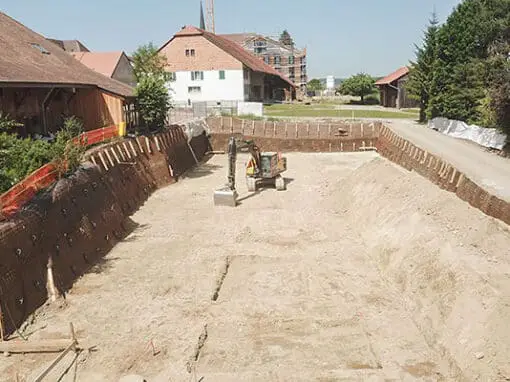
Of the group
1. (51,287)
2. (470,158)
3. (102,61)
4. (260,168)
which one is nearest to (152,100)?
(260,168)

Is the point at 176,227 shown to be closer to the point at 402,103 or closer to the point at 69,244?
the point at 69,244

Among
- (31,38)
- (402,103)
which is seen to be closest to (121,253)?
(31,38)

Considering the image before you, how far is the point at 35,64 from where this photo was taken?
86.9 ft

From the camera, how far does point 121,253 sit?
18625 millimetres

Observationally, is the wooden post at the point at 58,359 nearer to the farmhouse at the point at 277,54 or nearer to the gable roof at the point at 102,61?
the gable roof at the point at 102,61

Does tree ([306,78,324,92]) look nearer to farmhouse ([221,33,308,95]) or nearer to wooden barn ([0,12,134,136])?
farmhouse ([221,33,308,95])

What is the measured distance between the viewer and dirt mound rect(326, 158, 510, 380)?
35.6ft

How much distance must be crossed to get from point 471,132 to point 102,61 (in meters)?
48.2

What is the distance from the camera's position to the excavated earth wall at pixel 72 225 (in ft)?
43.3

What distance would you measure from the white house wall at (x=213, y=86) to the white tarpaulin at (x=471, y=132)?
89.0 ft

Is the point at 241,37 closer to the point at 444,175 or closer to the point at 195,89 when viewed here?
the point at 195,89

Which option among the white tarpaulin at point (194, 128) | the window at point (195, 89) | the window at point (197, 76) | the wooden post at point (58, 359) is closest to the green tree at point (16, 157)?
the wooden post at point (58, 359)

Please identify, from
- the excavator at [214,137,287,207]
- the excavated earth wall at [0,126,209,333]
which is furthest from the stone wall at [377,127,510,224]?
the excavated earth wall at [0,126,209,333]

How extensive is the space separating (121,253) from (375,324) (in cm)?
1022
